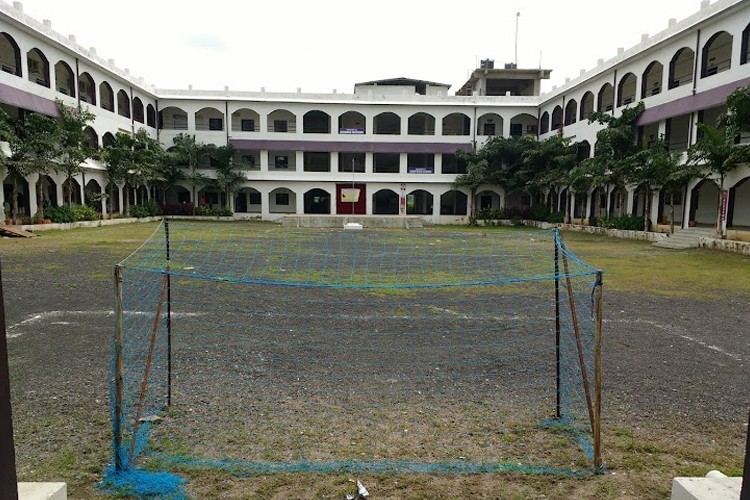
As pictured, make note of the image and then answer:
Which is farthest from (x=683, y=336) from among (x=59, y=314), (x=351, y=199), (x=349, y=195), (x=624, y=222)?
(x=349, y=195)

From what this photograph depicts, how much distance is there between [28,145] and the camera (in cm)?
1986

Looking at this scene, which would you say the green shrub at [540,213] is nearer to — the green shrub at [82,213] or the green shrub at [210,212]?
the green shrub at [210,212]

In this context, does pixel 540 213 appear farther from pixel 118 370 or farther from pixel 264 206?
pixel 118 370

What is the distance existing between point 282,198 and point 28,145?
63.4ft

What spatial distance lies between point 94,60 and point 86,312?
78.3 feet

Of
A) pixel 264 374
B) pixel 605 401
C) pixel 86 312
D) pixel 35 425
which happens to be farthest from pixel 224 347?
pixel 605 401

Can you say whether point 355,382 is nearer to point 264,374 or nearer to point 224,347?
point 264,374

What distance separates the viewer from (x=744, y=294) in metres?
9.98

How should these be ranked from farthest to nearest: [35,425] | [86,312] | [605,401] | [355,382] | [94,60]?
[94,60]
[86,312]
[355,382]
[605,401]
[35,425]

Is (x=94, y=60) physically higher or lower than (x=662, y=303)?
higher

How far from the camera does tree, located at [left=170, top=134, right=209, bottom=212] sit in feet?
106

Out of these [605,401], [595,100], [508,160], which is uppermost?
[595,100]

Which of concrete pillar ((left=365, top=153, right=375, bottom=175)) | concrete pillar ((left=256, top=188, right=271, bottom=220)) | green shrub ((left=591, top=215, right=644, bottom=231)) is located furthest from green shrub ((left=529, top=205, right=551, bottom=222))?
concrete pillar ((left=256, top=188, right=271, bottom=220))

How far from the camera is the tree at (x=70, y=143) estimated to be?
867 inches
